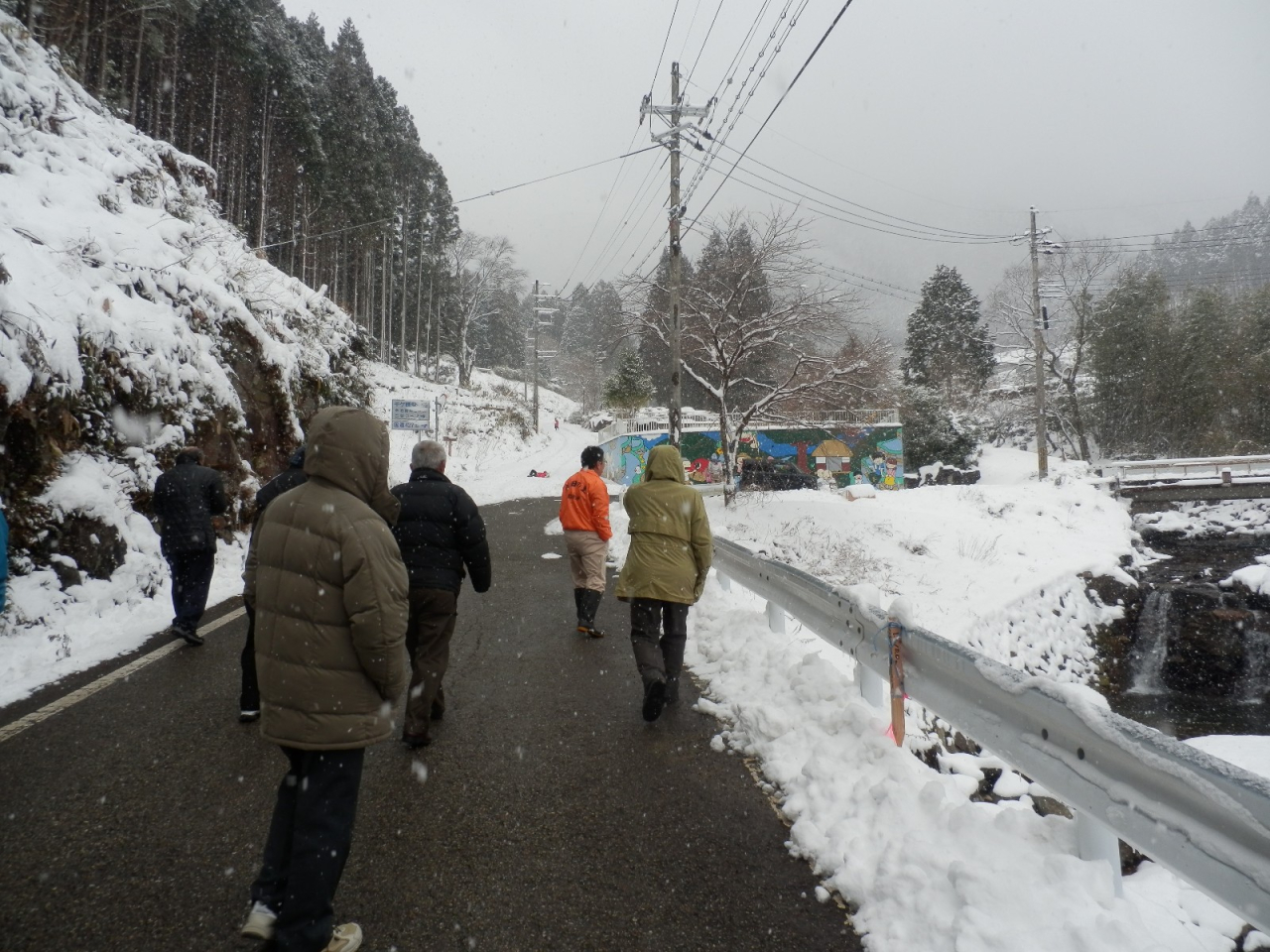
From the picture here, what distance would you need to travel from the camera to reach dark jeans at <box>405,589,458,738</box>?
13.3ft

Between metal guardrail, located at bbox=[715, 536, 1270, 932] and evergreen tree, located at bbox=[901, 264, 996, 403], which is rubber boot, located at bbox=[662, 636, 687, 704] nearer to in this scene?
metal guardrail, located at bbox=[715, 536, 1270, 932]

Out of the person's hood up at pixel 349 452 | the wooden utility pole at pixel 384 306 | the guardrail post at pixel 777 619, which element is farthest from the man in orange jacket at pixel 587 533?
the wooden utility pole at pixel 384 306

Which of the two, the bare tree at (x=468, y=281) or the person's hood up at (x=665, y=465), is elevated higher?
the bare tree at (x=468, y=281)

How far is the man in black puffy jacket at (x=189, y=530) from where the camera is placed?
6004mm

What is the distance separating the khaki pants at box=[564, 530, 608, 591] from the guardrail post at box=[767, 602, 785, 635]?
1.78 metres

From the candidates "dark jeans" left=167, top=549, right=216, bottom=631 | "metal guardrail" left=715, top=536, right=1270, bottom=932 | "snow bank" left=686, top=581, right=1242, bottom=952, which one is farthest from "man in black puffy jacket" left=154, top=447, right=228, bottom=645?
"metal guardrail" left=715, top=536, right=1270, bottom=932

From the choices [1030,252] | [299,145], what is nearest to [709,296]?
[1030,252]

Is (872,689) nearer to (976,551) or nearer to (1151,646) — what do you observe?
(976,551)

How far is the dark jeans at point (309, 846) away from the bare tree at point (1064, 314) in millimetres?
32666

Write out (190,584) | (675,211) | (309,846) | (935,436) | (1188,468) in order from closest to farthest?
Result: (309,846) < (190,584) < (675,211) < (1188,468) < (935,436)

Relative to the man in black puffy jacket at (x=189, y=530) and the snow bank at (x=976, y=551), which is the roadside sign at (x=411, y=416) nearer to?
the snow bank at (x=976, y=551)

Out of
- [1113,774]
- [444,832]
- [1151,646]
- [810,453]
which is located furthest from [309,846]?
[810,453]

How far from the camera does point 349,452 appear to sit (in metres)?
2.49

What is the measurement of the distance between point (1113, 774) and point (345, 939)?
282 centimetres
